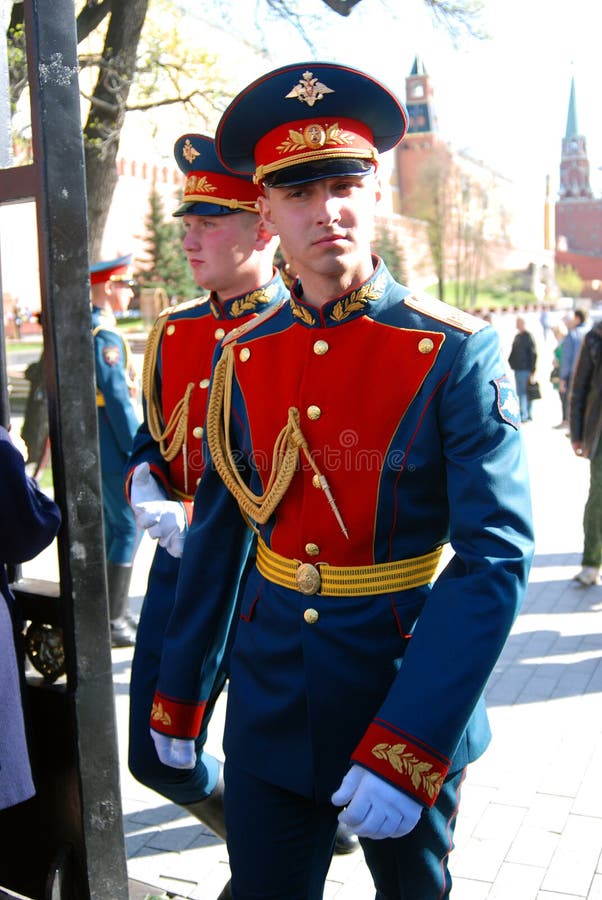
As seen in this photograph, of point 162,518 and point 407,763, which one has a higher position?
point 162,518

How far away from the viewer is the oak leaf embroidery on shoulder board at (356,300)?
221 cm

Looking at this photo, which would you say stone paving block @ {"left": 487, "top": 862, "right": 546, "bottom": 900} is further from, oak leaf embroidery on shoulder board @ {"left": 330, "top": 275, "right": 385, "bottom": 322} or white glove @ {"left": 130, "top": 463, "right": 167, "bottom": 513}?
oak leaf embroidery on shoulder board @ {"left": 330, "top": 275, "right": 385, "bottom": 322}

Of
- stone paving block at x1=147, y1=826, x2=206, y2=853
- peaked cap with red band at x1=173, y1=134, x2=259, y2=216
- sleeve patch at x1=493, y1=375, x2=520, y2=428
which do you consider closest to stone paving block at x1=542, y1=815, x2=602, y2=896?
stone paving block at x1=147, y1=826, x2=206, y2=853

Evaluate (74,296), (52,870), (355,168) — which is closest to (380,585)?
(355,168)

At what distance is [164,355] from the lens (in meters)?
3.55

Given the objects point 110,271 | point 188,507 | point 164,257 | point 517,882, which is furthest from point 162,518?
point 164,257

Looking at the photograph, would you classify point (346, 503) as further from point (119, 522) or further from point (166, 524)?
point (119, 522)

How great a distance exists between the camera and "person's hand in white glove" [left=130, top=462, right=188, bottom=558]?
3.14 meters

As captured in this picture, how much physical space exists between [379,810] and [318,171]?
1222 mm

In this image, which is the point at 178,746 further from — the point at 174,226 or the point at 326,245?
the point at 174,226

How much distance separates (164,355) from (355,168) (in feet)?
5.06

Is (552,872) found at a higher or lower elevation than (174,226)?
lower

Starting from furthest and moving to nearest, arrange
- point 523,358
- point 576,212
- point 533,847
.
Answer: point 576,212, point 523,358, point 533,847

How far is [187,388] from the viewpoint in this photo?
11.2 feet
